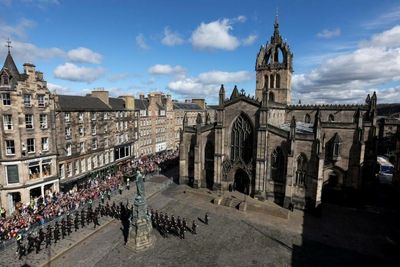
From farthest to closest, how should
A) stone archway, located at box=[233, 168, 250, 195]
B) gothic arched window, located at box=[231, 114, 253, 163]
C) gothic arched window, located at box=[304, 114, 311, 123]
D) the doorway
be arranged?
gothic arched window, located at box=[304, 114, 311, 123]
stone archway, located at box=[233, 168, 250, 195]
gothic arched window, located at box=[231, 114, 253, 163]
the doorway

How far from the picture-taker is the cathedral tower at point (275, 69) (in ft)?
122

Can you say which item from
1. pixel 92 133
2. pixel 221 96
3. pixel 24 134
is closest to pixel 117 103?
pixel 92 133

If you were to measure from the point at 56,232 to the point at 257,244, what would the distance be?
16076 millimetres

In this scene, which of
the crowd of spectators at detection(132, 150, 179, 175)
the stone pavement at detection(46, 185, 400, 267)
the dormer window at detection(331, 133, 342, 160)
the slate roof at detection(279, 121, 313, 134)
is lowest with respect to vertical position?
the stone pavement at detection(46, 185, 400, 267)

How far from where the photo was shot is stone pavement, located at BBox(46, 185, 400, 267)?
17.1 meters

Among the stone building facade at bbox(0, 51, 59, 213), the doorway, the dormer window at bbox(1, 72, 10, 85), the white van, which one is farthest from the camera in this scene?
the white van

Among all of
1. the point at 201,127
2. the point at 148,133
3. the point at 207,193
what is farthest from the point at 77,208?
the point at 148,133

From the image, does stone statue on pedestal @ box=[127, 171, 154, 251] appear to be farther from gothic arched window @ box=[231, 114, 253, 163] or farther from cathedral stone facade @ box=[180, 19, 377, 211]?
gothic arched window @ box=[231, 114, 253, 163]

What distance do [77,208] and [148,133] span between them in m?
27.3

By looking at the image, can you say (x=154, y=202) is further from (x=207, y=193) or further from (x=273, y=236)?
(x=273, y=236)

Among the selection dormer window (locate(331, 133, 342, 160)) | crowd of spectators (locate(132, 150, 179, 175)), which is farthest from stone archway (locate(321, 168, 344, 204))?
crowd of spectators (locate(132, 150, 179, 175))

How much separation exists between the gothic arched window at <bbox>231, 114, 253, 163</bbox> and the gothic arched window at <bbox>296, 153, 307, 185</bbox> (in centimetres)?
562

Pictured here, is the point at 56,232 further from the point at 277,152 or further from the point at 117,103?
the point at 117,103

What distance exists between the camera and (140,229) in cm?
1841
